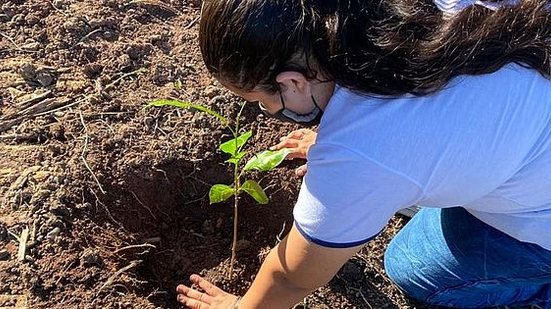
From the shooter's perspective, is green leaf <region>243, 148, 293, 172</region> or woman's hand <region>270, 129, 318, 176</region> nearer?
green leaf <region>243, 148, 293, 172</region>

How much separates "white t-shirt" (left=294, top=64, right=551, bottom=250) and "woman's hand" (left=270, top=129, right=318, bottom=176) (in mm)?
692

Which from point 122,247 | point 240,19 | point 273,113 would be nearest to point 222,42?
point 240,19

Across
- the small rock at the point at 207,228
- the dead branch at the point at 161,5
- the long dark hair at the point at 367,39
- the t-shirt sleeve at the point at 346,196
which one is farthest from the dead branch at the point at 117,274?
the dead branch at the point at 161,5

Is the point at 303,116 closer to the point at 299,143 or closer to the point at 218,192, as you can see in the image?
the point at 218,192

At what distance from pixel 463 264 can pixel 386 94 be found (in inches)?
29.6

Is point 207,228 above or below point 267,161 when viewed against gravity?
below

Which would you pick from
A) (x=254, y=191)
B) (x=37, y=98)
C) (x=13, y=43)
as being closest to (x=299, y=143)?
(x=254, y=191)

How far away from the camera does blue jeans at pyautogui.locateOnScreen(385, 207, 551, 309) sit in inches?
67.2

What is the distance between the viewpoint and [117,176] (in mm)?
2000

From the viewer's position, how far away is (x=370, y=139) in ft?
3.95

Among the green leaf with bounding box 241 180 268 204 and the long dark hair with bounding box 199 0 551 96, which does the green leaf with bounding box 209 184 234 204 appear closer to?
the green leaf with bounding box 241 180 268 204

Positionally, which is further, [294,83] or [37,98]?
[37,98]

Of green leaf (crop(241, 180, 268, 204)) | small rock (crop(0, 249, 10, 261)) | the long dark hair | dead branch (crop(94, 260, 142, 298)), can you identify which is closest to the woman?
the long dark hair

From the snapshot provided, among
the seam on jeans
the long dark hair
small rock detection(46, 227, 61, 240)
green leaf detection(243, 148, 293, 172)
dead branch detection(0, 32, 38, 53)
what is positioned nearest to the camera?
the long dark hair
